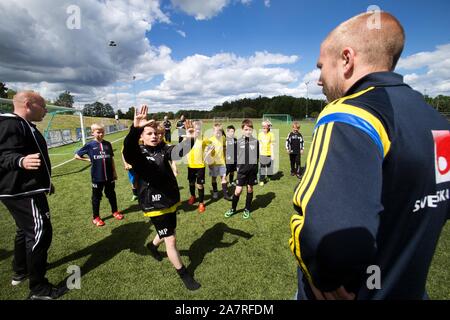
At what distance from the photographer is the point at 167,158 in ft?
11.8

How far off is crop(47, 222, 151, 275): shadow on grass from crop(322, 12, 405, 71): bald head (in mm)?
4532

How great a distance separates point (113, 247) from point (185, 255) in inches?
58.6

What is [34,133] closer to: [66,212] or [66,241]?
[66,241]

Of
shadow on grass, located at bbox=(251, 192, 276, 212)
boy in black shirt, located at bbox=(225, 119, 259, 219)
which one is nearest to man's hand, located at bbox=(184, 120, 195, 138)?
boy in black shirt, located at bbox=(225, 119, 259, 219)

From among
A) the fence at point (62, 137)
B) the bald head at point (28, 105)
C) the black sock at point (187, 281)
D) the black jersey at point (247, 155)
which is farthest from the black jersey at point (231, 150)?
the fence at point (62, 137)

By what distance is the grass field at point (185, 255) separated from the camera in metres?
3.45

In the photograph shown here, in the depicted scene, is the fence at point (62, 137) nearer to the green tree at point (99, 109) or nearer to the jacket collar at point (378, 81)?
the jacket collar at point (378, 81)

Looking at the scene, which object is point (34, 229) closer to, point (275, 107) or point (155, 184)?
point (155, 184)

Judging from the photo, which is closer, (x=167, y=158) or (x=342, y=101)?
(x=342, y=101)

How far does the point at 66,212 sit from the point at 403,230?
7.53 m

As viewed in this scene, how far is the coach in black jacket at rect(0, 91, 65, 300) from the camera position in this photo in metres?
2.99

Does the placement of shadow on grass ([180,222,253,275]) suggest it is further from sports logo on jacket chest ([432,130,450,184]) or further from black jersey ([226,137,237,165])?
sports logo on jacket chest ([432,130,450,184])
